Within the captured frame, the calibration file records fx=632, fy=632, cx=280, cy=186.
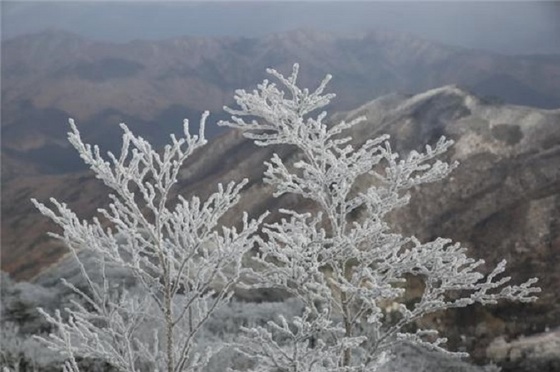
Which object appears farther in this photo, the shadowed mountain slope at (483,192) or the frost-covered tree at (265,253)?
the shadowed mountain slope at (483,192)

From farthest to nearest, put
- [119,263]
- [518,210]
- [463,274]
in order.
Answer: [518,210], [463,274], [119,263]

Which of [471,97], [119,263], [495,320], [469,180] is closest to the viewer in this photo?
[119,263]

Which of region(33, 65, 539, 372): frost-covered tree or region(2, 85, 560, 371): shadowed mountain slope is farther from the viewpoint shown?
region(2, 85, 560, 371): shadowed mountain slope

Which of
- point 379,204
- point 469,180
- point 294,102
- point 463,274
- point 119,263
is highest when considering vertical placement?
point 469,180

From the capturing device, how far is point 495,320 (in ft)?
65.3

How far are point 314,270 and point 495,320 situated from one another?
16303 millimetres

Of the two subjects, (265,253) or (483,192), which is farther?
(483,192)

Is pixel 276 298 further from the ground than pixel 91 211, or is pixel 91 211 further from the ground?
pixel 91 211

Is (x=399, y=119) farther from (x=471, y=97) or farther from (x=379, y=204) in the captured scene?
(x=379, y=204)

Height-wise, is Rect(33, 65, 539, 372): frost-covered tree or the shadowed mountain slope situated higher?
the shadowed mountain slope

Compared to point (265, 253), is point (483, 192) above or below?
above

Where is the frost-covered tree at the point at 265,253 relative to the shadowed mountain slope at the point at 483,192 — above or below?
below

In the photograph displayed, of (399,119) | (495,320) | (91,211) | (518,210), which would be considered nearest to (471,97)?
(399,119)

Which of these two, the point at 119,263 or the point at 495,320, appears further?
the point at 495,320
